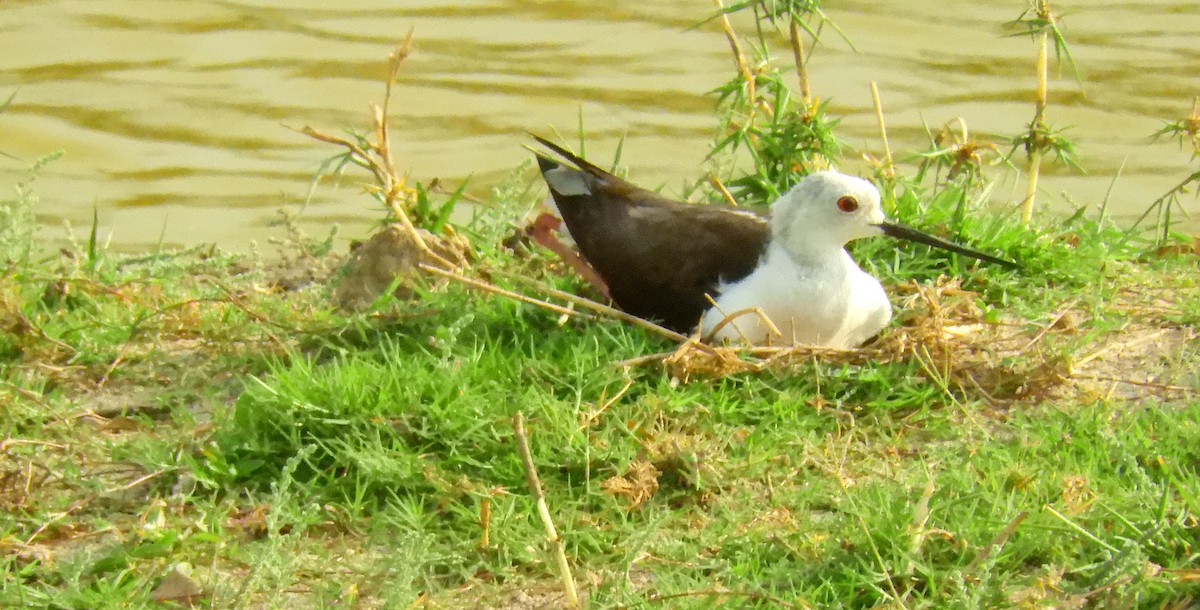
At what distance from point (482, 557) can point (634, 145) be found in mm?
4815

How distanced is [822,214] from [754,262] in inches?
9.9

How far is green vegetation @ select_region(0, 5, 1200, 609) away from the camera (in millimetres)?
3254

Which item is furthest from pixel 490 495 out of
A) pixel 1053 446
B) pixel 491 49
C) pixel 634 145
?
pixel 491 49

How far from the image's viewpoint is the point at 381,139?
198 inches

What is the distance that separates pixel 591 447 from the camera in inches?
148

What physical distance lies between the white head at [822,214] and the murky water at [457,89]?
2819 millimetres

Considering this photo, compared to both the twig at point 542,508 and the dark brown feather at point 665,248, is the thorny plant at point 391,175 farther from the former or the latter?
the twig at point 542,508

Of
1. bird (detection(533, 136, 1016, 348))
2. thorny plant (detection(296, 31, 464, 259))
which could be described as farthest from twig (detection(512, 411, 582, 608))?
thorny plant (detection(296, 31, 464, 259))

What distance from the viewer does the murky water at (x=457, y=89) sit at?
7758mm

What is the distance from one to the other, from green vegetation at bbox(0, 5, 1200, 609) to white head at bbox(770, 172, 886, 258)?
0.32 meters

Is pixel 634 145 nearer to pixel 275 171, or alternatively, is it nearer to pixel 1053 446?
pixel 275 171

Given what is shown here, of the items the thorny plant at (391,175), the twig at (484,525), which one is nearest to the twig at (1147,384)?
the twig at (484,525)

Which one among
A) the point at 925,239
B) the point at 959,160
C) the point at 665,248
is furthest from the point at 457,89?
the point at 925,239

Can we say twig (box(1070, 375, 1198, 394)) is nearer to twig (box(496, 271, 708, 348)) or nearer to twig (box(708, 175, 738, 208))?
twig (box(496, 271, 708, 348))
